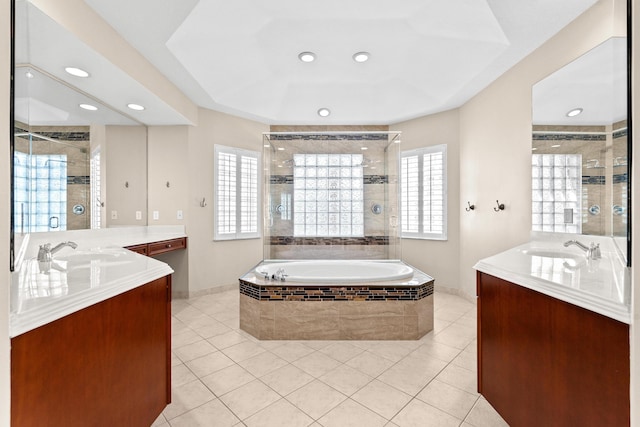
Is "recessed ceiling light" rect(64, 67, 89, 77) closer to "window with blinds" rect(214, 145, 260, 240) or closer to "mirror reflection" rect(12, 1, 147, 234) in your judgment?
"mirror reflection" rect(12, 1, 147, 234)

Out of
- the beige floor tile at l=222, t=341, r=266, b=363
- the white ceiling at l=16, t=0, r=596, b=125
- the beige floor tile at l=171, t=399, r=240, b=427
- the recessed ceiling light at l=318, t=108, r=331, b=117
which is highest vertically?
the white ceiling at l=16, t=0, r=596, b=125

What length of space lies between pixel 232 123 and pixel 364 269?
2701 millimetres

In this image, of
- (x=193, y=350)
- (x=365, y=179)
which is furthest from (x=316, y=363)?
(x=365, y=179)

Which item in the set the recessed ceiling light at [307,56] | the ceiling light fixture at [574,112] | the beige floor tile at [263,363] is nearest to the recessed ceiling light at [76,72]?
the recessed ceiling light at [307,56]

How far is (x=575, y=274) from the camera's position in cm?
126

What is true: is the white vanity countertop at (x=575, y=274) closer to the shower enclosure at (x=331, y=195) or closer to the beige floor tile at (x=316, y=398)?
the beige floor tile at (x=316, y=398)

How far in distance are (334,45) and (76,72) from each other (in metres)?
2.14

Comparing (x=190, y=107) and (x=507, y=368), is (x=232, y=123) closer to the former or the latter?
(x=190, y=107)

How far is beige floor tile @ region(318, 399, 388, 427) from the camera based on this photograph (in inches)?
59.3

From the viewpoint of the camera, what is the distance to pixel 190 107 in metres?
3.55

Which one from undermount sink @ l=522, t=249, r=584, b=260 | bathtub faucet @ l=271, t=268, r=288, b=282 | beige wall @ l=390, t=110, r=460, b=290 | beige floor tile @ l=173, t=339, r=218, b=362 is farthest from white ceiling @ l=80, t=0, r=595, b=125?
beige floor tile @ l=173, t=339, r=218, b=362

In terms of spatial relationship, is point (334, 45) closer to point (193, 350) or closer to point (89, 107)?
point (89, 107)

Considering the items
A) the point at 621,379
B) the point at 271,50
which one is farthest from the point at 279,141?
the point at 621,379

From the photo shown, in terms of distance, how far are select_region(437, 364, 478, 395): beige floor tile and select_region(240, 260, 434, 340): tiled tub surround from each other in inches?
18.6
